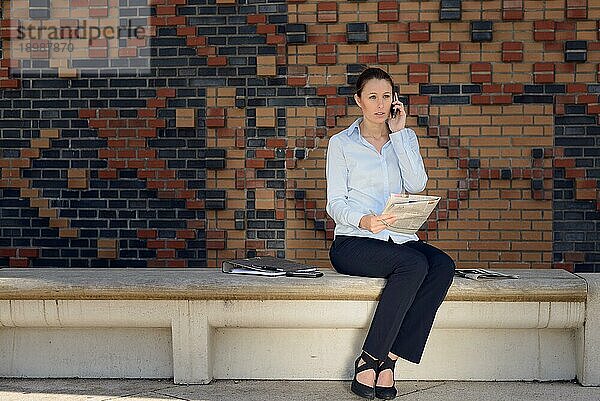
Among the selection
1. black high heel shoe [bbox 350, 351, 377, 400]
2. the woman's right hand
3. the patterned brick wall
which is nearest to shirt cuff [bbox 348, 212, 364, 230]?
the woman's right hand

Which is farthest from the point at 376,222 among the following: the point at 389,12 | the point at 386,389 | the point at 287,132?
the point at 389,12

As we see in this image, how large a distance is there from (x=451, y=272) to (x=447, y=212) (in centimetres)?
171

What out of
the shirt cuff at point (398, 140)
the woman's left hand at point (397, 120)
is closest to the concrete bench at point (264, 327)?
the shirt cuff at point (398, 140)

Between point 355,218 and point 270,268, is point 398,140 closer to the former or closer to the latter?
point 355,218

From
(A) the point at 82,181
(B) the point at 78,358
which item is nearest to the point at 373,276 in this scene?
(B) the point at 78,358

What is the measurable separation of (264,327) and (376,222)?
809 mm

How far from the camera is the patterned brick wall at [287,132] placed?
6.23 metres

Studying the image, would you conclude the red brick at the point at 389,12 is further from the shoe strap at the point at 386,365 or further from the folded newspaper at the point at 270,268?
the shoe strap at the point at 386,365

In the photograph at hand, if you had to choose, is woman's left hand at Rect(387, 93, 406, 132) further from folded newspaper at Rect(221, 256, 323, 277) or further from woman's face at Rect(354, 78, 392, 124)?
folded newspaper at Rect(221, 256, 323, 277)

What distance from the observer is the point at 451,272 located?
4645 mm

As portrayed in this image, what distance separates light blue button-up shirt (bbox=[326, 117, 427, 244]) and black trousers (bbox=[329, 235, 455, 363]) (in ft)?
0.76

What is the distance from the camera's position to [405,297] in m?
4.53

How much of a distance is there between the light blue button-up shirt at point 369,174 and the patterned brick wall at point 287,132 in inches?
54.7

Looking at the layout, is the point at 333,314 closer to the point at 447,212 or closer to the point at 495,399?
the point at 495,399
